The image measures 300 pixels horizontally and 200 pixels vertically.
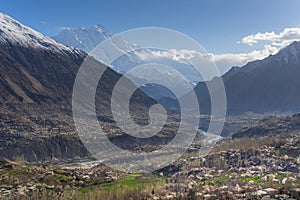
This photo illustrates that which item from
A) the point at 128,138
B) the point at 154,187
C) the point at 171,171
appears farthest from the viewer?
the point at 128,138

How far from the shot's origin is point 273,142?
70.7 m

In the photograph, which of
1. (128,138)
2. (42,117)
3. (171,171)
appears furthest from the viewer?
(42,117)

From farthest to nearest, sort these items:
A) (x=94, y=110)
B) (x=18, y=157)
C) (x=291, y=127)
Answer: (x=94, y=110)
(x=291, y=127)
(x=18, y=157)

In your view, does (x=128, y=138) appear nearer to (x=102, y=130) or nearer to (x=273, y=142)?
(x=102, y=130)

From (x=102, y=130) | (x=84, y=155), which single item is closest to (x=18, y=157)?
(x=84, y=155)

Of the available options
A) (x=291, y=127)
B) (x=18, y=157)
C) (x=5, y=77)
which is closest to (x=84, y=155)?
(x=18, y=157)

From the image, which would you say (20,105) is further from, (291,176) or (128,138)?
(291,176)

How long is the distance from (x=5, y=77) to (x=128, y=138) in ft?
323

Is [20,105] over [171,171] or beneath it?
over

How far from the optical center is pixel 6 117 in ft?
471

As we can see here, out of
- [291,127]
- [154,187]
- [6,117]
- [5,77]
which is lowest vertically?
[154,187]

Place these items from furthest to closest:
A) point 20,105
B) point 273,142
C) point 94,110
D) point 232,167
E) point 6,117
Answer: point 94,110, point 20,105, point 6,117, point 273,142, point 232,167

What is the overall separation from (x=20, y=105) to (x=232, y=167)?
443 ft

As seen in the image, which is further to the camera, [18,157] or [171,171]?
[18,157]
